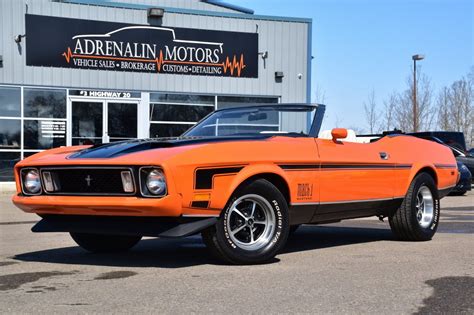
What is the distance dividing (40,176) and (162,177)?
1231 mm

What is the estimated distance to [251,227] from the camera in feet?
19.4

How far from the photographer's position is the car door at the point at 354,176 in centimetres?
653

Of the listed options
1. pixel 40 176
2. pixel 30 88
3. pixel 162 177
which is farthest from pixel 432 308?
pixel 30 88

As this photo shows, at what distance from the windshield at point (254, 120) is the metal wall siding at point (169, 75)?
14300 millimetres

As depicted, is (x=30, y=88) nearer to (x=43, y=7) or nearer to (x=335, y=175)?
(x=43, y=7)

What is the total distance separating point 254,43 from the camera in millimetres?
23172

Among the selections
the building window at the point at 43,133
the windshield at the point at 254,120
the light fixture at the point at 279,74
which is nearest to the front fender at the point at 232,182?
Answer: the windshield at the point at 254,120

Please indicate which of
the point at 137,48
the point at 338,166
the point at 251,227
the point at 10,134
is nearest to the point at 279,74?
the point at 137,48

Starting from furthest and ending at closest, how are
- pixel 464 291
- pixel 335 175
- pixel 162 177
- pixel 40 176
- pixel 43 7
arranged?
pixel 43 7 → pixel 335 175 → pixel 40 176 → pixel 162 177 → pixel 464 291

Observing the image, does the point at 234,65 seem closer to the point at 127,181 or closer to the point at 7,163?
the point at 7,163

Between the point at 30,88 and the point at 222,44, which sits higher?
the point at 222,44

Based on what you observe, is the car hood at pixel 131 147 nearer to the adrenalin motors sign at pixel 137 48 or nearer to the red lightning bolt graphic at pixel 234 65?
the adrenalin motors sign at pixel 137 48

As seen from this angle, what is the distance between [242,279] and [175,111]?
17488 mm

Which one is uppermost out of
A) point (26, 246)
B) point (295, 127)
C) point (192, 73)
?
point (192, 73)
